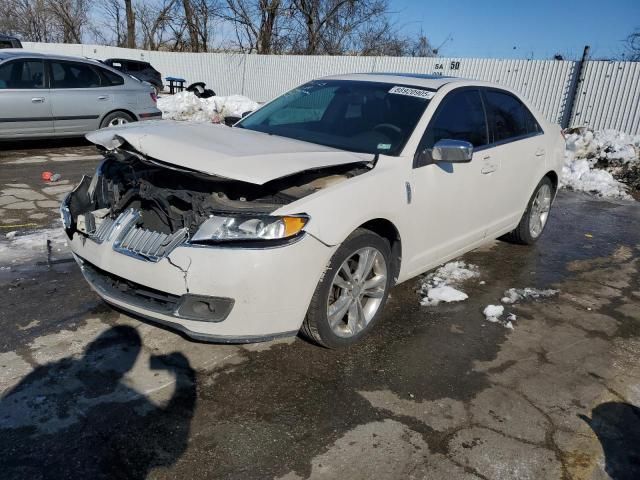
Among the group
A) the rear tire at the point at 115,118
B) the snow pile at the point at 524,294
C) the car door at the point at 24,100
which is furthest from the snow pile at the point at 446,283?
the car door at the point at 24,100

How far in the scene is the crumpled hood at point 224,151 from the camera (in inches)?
111

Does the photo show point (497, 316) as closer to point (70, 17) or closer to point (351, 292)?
point (351, 292)

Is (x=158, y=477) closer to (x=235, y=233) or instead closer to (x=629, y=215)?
(x=235, y=233)

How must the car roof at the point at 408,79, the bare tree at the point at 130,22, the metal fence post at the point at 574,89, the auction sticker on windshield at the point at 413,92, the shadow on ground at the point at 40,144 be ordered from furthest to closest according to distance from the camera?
the bare tree at the point at 130,22 → the metal fence post at the point at 574,89 → the shadow on ground at the point at 40,144 → the car roof at the point at 408,79 → the auction sticker on windshield at the point at 413,92

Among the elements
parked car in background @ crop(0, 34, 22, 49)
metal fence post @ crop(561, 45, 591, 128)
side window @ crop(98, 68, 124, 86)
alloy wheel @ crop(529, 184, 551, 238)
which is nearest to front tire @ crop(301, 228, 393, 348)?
alloy wheel @ crop(529, 184, 551, 238)

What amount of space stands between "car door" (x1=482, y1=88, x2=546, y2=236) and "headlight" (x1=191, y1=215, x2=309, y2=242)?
239cm

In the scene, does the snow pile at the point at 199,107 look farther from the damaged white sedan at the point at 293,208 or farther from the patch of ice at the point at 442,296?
the patch of ice at the point at 442,296

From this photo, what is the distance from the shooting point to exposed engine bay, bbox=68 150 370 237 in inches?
112

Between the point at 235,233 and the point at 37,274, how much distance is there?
234cm

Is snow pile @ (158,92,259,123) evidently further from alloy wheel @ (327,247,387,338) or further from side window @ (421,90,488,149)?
alloy wheel @ (327,247,387,338)

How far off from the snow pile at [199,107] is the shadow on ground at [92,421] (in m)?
13.9

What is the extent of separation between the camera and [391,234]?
348 cm

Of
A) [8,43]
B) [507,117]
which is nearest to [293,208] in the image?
[507,117]

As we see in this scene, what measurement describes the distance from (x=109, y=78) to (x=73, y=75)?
612 millimetres
